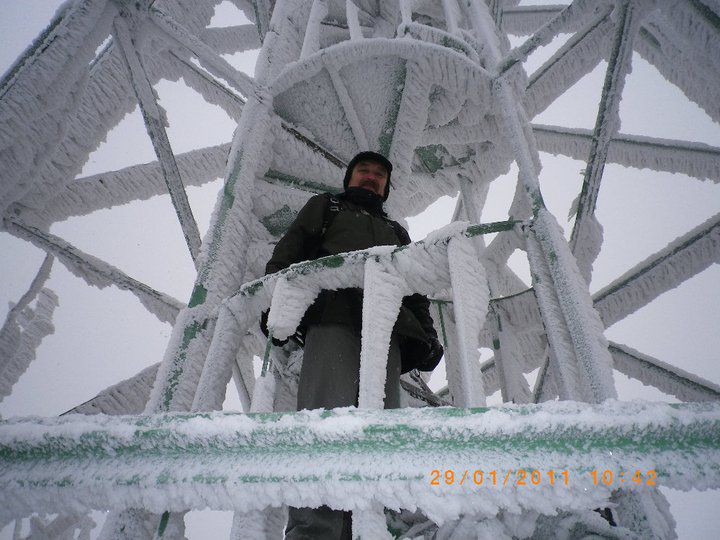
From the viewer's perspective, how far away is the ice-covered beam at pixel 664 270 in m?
3.82

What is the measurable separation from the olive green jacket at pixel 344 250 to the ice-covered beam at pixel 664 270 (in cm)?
270

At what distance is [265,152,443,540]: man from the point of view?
5.28ft

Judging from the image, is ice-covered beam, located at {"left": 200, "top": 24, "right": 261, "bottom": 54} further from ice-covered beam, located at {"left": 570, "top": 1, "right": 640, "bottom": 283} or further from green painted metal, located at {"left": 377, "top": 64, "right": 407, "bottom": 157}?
ice-covered beam, located at {"left": 570, "top": 1, "right": 640, "bottom": 283}

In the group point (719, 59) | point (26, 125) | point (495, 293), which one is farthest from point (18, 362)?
point (719, 59)

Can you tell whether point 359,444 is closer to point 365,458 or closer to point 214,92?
point 365,458

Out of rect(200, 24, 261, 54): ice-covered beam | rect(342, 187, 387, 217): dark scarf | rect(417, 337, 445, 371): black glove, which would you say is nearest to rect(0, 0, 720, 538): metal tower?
rect(417, 337, 445, 371): black glove

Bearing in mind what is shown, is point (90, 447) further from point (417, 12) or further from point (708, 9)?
point (417, 12)

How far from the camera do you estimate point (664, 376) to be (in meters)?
4.28

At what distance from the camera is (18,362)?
5688 mm

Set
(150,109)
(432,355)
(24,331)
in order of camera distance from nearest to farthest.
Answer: (432,355), (150,109), (24,331)

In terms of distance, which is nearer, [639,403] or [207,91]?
[639,403]

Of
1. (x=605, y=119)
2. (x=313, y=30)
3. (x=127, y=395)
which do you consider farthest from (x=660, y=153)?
(x=127, y=395)

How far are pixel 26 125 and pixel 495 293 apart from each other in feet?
15.3

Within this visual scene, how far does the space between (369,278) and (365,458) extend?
0.92 meters
